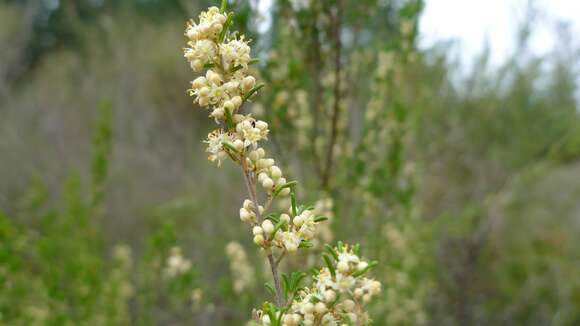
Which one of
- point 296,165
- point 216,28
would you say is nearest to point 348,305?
point 216,28

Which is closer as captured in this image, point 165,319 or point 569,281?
point 165,319

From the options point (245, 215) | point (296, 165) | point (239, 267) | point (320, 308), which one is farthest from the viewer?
point (296, 165)

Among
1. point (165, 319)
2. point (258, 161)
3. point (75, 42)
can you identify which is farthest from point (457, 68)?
point (75, 42)

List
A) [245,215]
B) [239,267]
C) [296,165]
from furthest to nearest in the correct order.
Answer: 1. [296,165]
2. [239,267]
3. [245,215]

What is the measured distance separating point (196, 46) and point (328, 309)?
597 mm

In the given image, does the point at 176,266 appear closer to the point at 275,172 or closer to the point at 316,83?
the point at 316,83

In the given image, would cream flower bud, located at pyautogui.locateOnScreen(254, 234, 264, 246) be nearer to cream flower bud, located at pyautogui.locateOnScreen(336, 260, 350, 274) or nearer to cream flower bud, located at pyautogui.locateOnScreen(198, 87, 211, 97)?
cream flower bud, located at pyautogui.locateOnScreen(336, 260, 350, 274)

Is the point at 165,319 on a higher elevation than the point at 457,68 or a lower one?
lower

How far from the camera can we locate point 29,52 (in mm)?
7102

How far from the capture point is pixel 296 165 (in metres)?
3.28

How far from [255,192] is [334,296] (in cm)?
26

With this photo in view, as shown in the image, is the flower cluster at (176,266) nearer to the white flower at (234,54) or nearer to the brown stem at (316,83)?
the brown stem at (316,83)

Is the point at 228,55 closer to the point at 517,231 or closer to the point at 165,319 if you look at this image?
the point at 165,319

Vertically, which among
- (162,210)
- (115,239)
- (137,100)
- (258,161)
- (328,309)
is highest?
(137,100)
